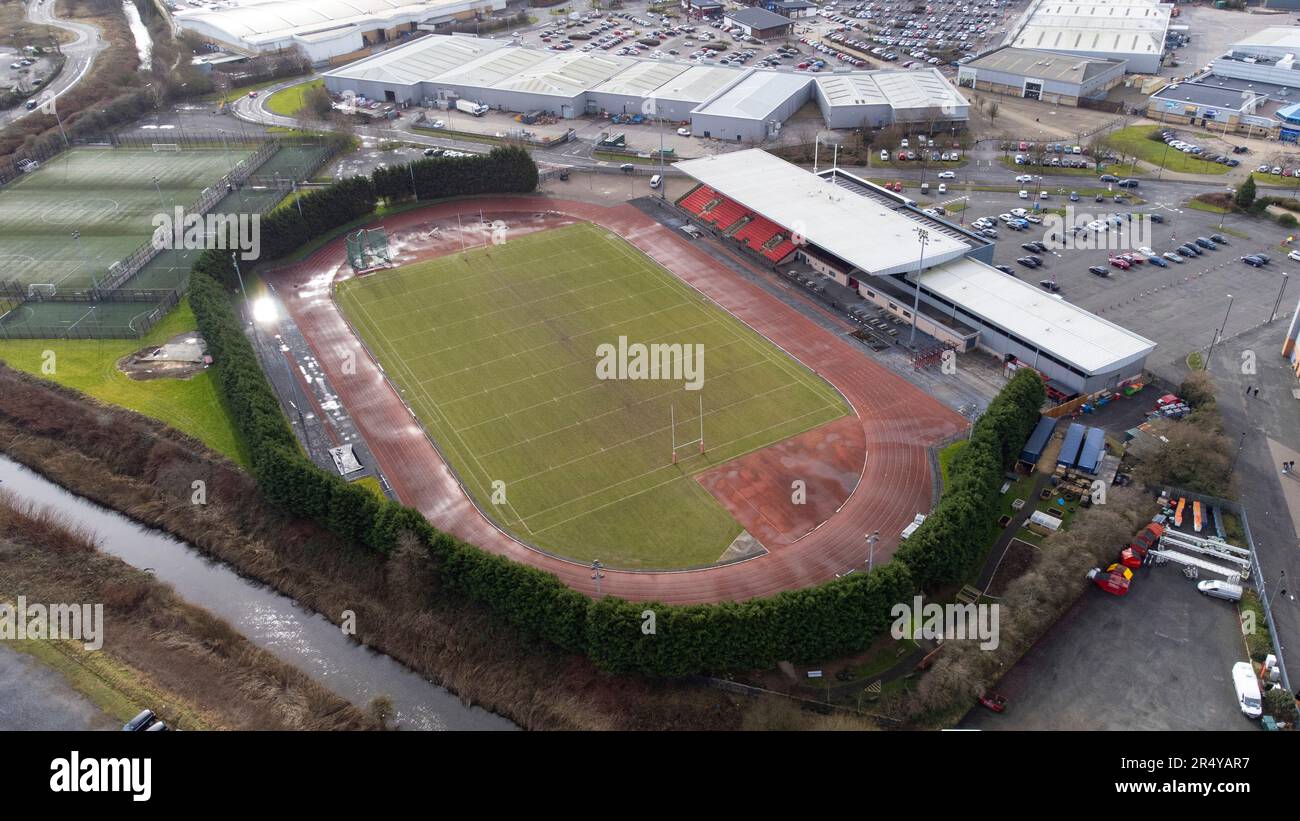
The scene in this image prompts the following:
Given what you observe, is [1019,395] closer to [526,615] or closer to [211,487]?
[526,615]

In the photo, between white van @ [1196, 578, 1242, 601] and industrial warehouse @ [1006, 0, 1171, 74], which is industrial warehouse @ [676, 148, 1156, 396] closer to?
white van @ [1196, 578, 1242, 601]

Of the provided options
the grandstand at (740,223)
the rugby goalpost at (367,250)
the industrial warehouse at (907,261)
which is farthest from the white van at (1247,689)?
the rugby goalpost at (367,250)

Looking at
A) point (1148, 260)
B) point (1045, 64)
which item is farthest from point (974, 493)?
point (1045, 64)

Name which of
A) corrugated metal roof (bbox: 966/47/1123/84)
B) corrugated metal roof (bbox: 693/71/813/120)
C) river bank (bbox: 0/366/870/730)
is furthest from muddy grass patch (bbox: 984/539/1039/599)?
corrugated metal roof (bbox: 966/47/1123/84)

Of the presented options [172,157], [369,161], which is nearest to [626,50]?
[369,161]

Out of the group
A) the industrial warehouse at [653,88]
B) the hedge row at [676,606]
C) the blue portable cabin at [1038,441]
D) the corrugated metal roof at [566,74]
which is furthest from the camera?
the corrugated metal roof at [566,74]

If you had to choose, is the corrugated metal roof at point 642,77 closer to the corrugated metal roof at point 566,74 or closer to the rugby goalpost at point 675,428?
the corrugated metal roof at point 566,74
